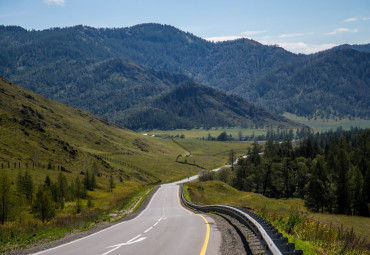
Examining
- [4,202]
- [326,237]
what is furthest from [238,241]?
[4,202]

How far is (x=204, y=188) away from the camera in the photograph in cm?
9000

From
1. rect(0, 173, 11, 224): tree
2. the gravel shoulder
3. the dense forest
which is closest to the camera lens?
the gravel shoulder

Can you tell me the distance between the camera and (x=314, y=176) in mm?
75500

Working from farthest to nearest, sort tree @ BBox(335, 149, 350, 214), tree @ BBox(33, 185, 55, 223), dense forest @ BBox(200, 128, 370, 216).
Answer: tree @ BBox(335, 149, 350, 214)
dense forest @ BBox(200, 128, 370, 216)
tree @ BBox(33, 185, 55, 223)

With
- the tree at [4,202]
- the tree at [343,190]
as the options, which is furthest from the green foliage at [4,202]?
the tree at [343,190]

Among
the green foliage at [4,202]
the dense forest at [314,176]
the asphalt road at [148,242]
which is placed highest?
the asphalt road at [148,242]

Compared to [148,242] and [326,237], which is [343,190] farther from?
[148,242]

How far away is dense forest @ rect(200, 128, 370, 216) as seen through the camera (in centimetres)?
7219

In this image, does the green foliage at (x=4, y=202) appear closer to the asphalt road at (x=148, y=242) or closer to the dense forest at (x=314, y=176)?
the asphalt road at (x=148, y=242)

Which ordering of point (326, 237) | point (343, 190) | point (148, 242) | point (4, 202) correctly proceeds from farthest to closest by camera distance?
point (343, 190)
point (4, 202)
point (148, 242)
point (326, 237)

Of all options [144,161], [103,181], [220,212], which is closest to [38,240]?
[220,212]

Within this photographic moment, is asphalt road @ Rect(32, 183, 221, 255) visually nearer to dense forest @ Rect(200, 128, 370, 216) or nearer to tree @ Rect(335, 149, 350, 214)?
dense forest @ Rect(200, 128, 370, 216)

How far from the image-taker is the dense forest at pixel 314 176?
72.2 meters

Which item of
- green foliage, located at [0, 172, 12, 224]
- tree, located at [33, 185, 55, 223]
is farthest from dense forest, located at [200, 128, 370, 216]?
green foliage, located at [0, 172, 12, 224]
